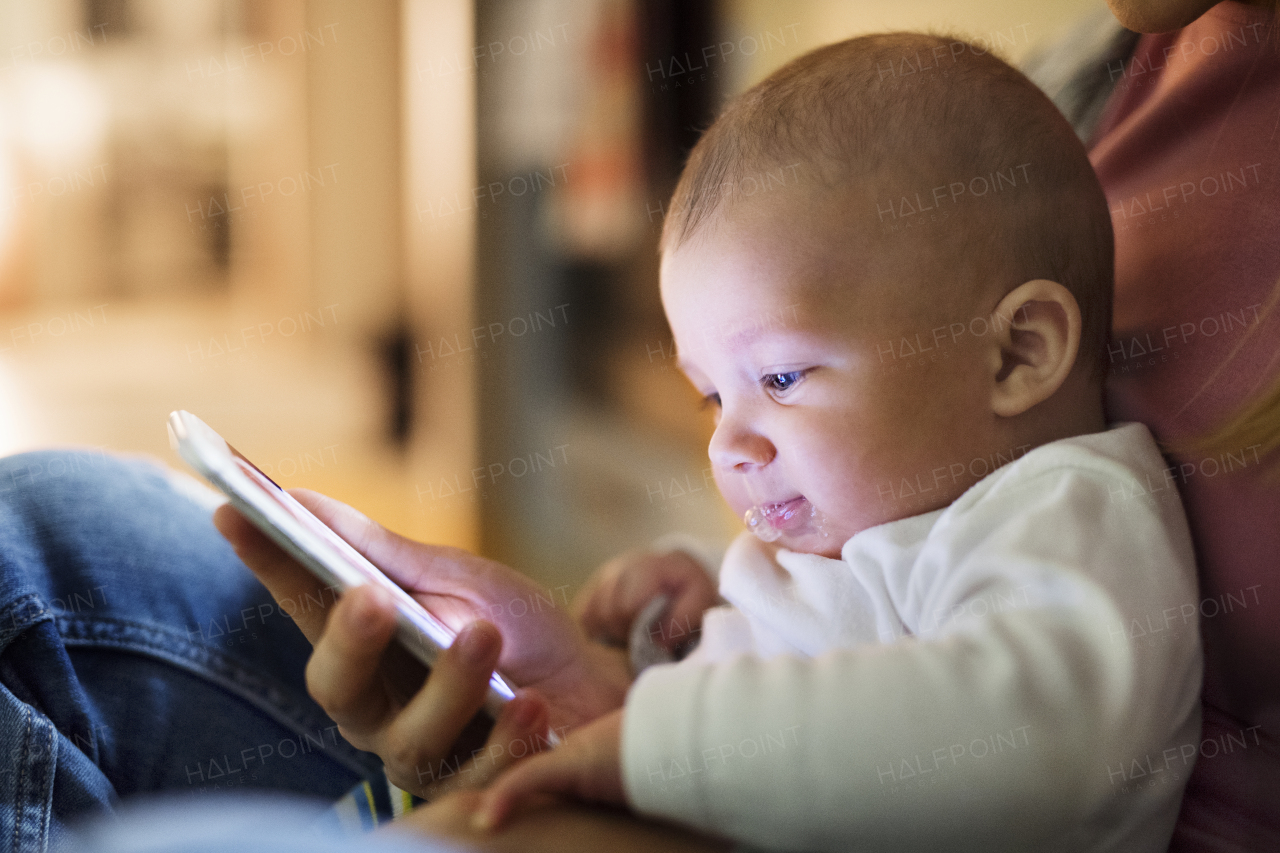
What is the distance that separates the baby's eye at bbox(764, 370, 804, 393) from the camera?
1.50ft

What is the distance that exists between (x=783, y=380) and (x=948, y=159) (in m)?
0.14

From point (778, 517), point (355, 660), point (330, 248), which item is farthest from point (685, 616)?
point (330, 248)

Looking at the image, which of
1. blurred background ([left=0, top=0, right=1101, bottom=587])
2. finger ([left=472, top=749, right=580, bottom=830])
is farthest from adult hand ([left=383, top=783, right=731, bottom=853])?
blurred background ([left=0, top=0, right=1101, bottom=587])

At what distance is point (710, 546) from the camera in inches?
28.1

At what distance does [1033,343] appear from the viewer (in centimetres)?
46

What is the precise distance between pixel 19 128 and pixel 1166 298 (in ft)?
8.82

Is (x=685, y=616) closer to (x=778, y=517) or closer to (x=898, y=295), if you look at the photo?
(x=778, y=517)

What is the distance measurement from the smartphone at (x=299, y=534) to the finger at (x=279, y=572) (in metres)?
0.02

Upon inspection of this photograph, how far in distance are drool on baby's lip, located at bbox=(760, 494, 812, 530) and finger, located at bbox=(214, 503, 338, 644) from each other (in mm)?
226

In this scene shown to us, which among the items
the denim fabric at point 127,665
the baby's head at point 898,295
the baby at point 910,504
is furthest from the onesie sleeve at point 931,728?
the denim fabric at point 127,665

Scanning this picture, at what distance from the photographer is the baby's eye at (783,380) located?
0.46 meters

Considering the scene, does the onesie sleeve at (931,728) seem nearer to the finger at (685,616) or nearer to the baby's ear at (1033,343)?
the baby's ear at (1033,343)

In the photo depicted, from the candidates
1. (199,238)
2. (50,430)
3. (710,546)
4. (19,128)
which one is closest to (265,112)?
(199,238)

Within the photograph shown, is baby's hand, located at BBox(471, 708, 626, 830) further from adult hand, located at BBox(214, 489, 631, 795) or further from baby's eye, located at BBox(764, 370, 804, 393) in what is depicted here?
baby's eye, located at BBox(764, 370, 804, 393)
